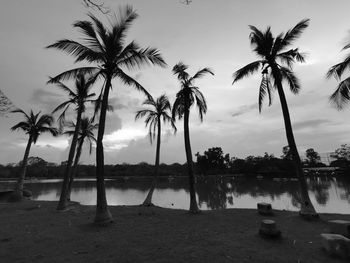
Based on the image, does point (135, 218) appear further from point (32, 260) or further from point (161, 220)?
point (32, 260)

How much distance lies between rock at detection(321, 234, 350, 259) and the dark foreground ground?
22cm

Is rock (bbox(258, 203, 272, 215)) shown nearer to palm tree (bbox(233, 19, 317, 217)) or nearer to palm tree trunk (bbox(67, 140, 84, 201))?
palm tree (bbox(233, 19, 317, 217))

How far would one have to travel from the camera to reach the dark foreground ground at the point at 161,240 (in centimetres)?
603

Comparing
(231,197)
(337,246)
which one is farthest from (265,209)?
(231,197)

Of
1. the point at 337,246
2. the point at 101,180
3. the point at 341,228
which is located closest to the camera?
the point at 337,246

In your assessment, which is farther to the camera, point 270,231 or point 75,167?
point 75,167

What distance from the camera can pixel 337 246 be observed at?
5.90 meters

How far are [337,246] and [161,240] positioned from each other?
4.59 metres

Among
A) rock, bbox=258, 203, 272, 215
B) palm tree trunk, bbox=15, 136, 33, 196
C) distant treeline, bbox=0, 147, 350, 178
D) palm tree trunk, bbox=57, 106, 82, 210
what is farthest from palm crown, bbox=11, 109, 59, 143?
distant treeline, bbox=0, 147, 350, 178

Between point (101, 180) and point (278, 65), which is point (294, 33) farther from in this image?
point (101, 180)

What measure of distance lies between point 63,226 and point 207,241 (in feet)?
19.1

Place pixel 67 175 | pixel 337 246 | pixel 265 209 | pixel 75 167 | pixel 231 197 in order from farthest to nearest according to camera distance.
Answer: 1. pixel 231 197
2. pixel 75 167
3. pixel 67 175
4. pixel 265 209
5. pixel 337 246

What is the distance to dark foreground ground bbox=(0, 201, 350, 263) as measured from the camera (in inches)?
237

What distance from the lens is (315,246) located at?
6.62m
